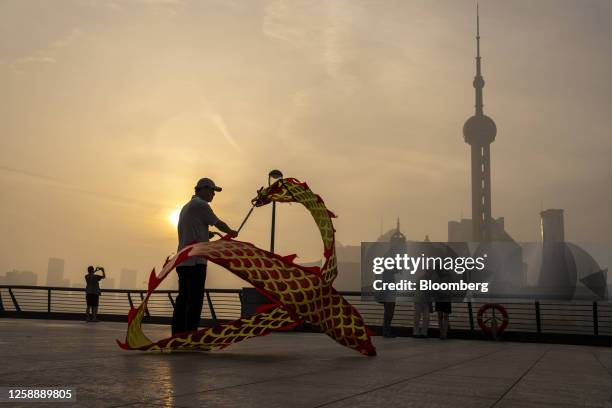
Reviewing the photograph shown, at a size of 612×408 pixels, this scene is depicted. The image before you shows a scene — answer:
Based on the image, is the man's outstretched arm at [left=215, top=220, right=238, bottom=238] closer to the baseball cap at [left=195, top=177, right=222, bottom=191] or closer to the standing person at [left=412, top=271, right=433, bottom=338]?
the baseball cap at [left=195, top=177, right=222, bottom=191]

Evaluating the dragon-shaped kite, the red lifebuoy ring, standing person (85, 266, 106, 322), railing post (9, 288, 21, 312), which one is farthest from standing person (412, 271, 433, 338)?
railing post (9, 288, 21, 312)

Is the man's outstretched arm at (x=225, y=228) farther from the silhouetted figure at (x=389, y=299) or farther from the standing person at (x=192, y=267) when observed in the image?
the silhouetted figure at (x=389, y=299)

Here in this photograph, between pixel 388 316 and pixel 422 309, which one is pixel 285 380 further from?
pixel 422 309

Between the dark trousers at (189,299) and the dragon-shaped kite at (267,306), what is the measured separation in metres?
0.38

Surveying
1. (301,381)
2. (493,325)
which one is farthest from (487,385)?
(493,325)

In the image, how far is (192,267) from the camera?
7.92 metres

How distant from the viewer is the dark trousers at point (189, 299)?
25.8 ft

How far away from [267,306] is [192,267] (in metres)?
1.06

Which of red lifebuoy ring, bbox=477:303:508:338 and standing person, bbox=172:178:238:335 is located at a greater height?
standing person, bbox=172:178:238:335

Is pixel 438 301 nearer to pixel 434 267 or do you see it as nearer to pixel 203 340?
pixel 434 267

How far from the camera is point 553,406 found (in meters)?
4.23

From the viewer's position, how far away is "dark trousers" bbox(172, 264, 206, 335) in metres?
7.88

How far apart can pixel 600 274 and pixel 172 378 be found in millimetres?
216412

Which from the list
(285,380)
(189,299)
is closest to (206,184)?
(189,299)
